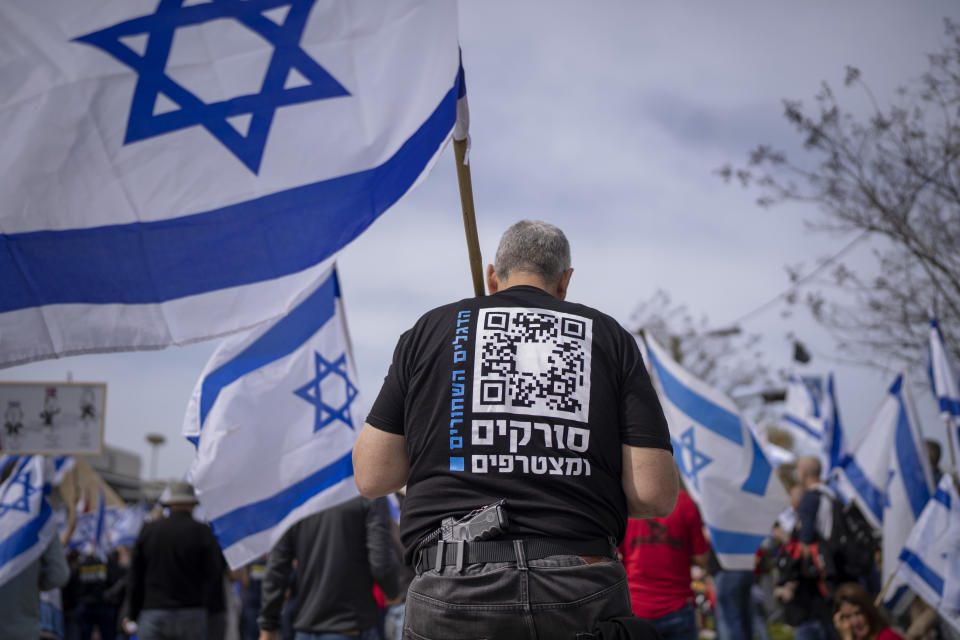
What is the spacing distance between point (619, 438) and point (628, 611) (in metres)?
0.49

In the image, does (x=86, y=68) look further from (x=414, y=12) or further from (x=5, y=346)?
(x=414, y=12)

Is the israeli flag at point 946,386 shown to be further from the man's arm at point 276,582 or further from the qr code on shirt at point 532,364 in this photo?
the qr code on shirt at point 532,364

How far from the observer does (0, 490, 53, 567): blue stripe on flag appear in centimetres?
636

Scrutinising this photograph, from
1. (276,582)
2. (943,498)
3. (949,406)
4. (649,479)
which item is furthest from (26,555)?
(949,406)

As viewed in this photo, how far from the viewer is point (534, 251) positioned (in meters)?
2.88

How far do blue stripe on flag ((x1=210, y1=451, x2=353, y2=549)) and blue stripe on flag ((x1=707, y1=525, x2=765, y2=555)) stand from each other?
12.3 ft

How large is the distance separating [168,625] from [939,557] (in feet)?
20.2

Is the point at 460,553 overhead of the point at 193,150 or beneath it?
beneath

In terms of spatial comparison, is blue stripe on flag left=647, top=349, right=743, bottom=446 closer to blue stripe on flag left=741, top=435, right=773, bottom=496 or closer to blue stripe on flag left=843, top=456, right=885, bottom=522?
blue stripe on flag left=741, top=435, right=773, bottom=496

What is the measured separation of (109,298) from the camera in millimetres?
2961

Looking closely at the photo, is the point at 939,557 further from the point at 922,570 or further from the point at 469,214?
the point at 469,214

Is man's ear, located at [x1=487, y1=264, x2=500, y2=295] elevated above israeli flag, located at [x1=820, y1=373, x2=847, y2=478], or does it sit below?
above

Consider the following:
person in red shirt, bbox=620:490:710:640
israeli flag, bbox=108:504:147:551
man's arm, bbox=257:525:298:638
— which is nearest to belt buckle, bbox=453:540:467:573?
man's arm, bbox=257:525:298:638

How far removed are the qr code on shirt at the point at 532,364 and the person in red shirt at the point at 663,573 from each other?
4.42 metres
